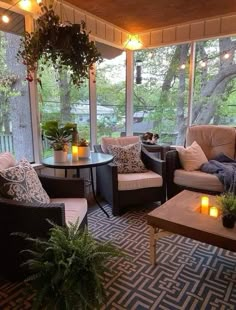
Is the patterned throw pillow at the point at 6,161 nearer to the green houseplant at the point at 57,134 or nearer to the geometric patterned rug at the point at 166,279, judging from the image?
the green houseplant at the point at 57,134

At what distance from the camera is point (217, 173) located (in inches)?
117

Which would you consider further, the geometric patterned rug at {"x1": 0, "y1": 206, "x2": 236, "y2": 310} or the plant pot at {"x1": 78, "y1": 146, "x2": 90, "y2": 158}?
the plant pot at {"x1": 78, "y1": 146, "x2": 90, "y2": 158}

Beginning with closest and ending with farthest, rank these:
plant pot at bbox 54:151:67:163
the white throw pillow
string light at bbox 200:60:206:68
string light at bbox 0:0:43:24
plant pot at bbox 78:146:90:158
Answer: string light at bbox 0:0:43:24 < plant pot at bbox 54:151:67:163 < plant pot at bbox 78:146:90:158 < the white throw pillow < string light at bbox 200:60:206:68

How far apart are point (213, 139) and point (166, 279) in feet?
7.18

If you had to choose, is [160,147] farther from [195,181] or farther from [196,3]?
[196,3]

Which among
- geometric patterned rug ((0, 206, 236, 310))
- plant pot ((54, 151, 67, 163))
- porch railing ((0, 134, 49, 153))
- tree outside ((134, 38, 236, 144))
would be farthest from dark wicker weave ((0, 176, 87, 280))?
tree outside ((134, 38, 236, 144))

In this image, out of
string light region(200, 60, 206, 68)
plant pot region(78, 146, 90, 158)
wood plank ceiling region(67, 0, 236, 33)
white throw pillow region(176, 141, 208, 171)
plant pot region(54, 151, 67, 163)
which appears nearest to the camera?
plant pot region(54, 151, 67, 163)

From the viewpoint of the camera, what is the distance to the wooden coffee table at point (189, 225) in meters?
1.72

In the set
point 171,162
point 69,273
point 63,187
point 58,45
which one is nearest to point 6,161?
point 63,187

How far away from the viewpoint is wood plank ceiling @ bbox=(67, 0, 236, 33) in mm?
2980

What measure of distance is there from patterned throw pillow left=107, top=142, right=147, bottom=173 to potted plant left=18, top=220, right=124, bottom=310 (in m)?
1.83

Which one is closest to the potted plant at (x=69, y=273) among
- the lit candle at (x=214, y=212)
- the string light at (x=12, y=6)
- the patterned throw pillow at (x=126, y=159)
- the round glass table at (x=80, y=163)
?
the lit candle at (x=214, y=212)

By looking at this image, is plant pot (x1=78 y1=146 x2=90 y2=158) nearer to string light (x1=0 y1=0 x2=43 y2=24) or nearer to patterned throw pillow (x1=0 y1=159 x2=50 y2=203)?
patterned throw pillow (x1=0 y1=159 x2=50 y2=203)

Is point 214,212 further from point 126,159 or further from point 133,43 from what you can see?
point 133,43
